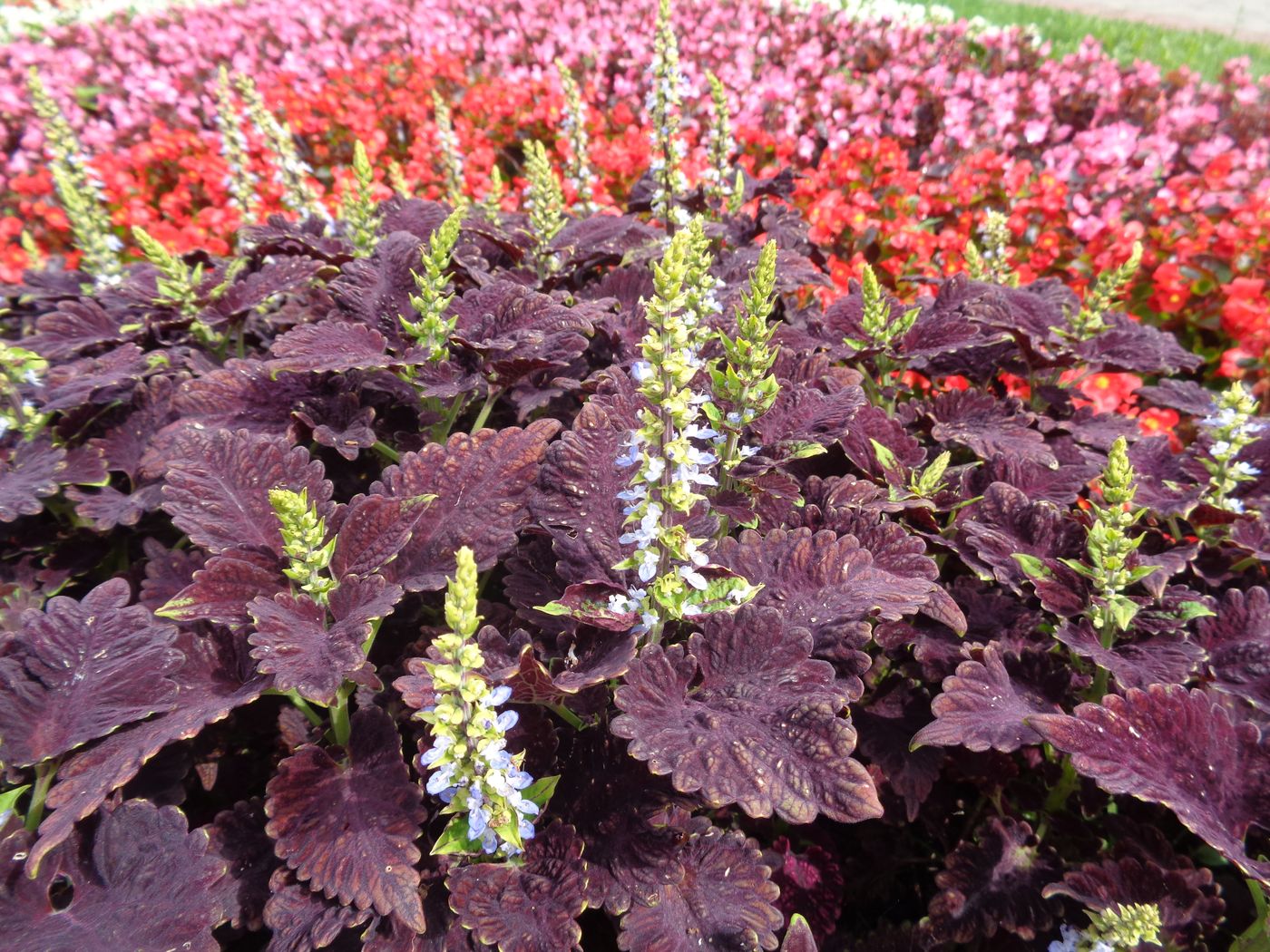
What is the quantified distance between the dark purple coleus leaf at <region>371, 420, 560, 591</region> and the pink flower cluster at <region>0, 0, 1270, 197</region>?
394 cm

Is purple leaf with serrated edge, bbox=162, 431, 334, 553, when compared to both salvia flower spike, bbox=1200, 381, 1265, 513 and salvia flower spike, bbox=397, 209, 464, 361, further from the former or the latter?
salvia flower spike, bbox=1200, 381, 1265, 513

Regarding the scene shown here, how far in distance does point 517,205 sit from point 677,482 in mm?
3724

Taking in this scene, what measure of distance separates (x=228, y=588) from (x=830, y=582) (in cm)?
103

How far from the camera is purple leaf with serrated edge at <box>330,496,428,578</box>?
140cm

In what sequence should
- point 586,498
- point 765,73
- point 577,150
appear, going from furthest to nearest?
point 765,73 < point 577,150 < point 586,498

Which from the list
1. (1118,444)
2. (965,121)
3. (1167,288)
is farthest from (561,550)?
(965,121)

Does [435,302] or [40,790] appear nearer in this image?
[40,790]

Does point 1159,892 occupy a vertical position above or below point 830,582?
below

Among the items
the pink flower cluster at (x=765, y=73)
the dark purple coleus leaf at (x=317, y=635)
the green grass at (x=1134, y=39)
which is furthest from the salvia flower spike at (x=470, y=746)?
the green grass at (x=1134, y=39)

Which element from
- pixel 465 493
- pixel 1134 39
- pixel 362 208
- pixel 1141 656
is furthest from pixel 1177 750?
pixel 1134 39

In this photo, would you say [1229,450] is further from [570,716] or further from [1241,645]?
[570,716]

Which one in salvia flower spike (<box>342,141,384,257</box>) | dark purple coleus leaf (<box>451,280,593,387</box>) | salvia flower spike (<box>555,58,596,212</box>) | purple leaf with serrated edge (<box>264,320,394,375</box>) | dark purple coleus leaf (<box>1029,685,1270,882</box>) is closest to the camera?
dark purple coleus leaf (<box>1029,685,1270,882</box>)

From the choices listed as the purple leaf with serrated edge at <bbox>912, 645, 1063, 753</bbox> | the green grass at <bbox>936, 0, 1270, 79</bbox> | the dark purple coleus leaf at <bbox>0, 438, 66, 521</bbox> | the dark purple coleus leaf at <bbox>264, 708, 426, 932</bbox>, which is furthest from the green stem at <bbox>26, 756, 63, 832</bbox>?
the green grass at <bbox>936, 0, 1270, 79</bbox>

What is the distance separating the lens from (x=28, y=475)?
1785 millimetres
